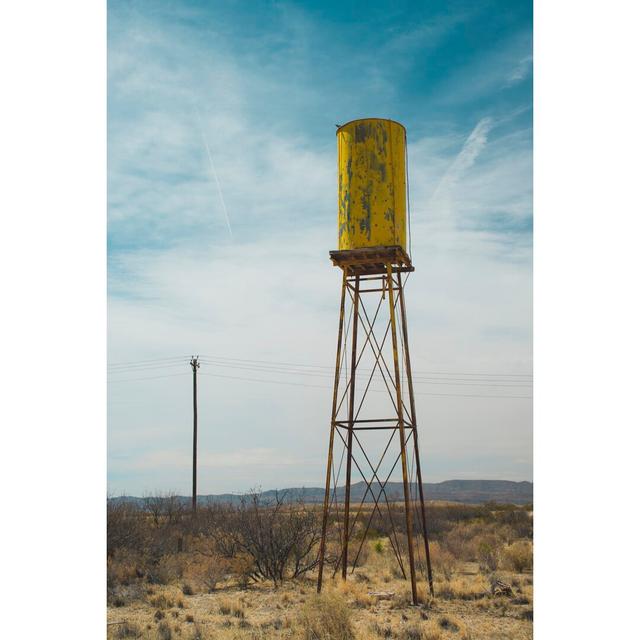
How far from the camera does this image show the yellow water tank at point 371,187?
12.3 meters

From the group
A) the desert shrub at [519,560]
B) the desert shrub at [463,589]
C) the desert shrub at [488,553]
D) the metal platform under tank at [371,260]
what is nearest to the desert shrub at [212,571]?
the desert shrub at [463,589]

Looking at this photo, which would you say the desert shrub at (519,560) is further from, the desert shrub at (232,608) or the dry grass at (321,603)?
the desert shrub at (232,608)

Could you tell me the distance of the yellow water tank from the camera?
12.3 m

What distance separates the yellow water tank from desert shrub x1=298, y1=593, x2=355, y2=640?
5.78 m

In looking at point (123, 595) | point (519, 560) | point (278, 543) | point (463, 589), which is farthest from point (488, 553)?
point (123, 595)

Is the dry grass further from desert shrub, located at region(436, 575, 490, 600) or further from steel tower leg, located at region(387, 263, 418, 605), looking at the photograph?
steel tower leg, located at region(387, 263, 418, 605)

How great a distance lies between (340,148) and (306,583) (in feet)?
29.0

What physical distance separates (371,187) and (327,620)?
22.9 feet

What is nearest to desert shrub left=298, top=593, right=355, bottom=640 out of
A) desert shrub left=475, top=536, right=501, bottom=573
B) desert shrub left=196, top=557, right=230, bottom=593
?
desert shrub left=196, top=557, right=230, bottom=593

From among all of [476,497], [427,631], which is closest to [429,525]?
[427,631]
